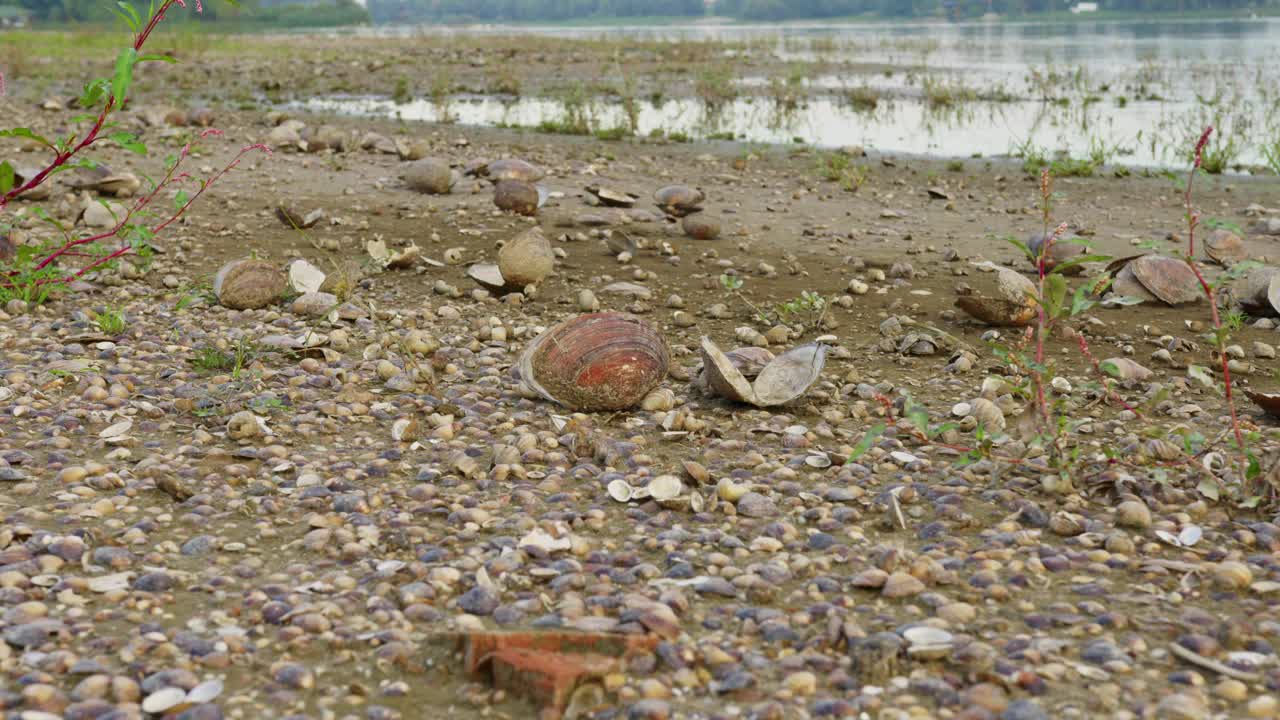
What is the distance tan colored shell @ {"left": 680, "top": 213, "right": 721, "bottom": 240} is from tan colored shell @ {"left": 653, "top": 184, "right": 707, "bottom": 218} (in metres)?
0.39

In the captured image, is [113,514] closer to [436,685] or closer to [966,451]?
[436,685]

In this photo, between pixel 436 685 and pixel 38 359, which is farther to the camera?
pixel 38 359

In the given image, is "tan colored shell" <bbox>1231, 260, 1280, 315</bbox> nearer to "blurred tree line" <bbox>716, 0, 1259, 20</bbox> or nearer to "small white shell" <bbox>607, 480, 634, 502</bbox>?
"small white shell" <bbox>607, 480, 634, 502</bbox>

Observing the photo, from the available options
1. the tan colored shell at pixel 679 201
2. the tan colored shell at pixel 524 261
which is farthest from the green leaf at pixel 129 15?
the tan colored shell at pixel 679 201

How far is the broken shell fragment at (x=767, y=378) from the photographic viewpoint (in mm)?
5047

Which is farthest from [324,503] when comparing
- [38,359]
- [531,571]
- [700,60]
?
[700,60]

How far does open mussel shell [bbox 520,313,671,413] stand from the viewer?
4.96m

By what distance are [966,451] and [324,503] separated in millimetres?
2582

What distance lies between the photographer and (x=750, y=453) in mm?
4598

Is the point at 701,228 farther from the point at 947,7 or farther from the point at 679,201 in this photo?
the point at 947,7

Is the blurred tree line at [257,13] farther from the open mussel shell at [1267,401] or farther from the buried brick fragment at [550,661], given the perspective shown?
the buried brick fragment at [550,661]

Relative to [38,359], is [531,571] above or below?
below

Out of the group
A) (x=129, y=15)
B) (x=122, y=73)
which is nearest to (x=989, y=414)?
(x=122, y=73)

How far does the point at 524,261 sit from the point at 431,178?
3.11 metres
